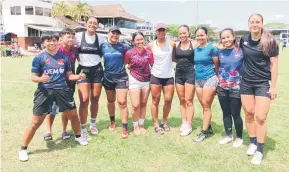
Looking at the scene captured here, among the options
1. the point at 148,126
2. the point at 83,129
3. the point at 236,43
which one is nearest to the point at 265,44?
the point at 236,43

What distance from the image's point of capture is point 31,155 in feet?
15.9

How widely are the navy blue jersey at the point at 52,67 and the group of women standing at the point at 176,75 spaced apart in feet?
2.08

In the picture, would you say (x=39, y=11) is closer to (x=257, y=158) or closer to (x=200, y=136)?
(x=200, y=136)

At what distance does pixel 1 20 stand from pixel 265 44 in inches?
1865

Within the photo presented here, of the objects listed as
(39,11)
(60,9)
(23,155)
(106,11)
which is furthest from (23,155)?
(106,11)

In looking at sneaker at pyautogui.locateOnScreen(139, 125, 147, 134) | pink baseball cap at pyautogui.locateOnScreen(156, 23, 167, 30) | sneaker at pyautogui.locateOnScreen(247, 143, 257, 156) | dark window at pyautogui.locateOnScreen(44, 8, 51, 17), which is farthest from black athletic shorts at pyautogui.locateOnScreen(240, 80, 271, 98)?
dark window at pyautogui.locateOnScreen(44, 8, 51, 17)

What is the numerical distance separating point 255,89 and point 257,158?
3.49 feet

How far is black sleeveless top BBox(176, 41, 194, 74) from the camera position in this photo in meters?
5.50

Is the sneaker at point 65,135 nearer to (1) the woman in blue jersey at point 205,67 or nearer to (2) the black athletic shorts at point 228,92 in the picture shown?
(1) the woman in blue jersey at point 205,67

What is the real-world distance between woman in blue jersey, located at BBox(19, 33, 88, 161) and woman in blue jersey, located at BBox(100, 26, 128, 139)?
2.84 ft

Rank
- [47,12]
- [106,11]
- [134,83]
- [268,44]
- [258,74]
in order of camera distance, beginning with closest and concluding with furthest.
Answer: [268,44] → [258,74] → [134,83] → [47,12] → [106,11]

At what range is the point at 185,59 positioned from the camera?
5.54 m

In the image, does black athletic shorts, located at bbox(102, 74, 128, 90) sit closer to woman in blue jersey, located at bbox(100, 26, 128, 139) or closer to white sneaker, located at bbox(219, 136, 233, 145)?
woman in blue jersey, located at bbox(100, 26, 128, 139)

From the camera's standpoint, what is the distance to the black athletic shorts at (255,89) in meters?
4.48
